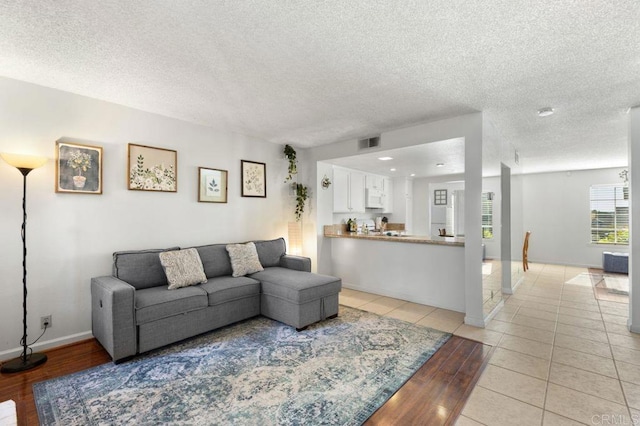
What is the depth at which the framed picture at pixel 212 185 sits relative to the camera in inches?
162

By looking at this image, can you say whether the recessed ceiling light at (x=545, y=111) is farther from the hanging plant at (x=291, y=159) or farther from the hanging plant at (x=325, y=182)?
the hanging plant at (x=291, y=159)

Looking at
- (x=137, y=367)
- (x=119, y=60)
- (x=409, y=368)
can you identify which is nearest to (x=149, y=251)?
(x=137, y=367)

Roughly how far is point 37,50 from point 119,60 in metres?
0.56

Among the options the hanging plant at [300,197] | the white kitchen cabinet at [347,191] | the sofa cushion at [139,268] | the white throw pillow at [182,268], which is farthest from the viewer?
the white kitchen cabinet at [347,191]

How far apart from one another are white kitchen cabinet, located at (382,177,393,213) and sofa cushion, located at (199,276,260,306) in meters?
4.54

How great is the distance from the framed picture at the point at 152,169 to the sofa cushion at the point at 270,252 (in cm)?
140

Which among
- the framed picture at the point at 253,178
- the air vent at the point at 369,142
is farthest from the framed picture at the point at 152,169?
the air vent at the point at 369,142

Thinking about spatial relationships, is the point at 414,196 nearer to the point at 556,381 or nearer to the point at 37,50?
the point at 556,381

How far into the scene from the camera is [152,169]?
3637mm

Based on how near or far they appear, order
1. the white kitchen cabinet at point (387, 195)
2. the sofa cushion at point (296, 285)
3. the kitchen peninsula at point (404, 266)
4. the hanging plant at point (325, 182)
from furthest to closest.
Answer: the white kitchen cabinet at point (387, 195)
the hanging plant at point (325, 182)
the kitchen peninsula at point (404, 266)
the sofa cushion at point (296, 285)

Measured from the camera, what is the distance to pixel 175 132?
3867mm

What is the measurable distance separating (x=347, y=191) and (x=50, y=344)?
4.80 m

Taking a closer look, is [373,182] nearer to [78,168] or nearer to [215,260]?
[215,260]

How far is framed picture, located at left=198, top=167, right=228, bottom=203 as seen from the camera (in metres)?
4.11
